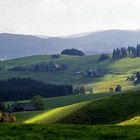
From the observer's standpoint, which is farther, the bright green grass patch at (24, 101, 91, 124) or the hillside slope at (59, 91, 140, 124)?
the bright green grass patch at (24, 101, 91, 124)

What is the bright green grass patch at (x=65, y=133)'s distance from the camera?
26.5 meters

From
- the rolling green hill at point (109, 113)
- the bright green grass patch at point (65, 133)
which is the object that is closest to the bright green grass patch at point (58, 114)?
the rolling green hill at point (109, 113)

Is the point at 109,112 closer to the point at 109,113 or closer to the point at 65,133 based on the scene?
the point at 109,113

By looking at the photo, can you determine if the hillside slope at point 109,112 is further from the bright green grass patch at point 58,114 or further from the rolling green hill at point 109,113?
the bright green grass patch at point 58,114

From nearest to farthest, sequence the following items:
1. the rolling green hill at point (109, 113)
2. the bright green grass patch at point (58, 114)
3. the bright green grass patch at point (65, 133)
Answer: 1. the bright green grass patch at point (65, 133)
2. the rolling green hill at point (109, 113)
3. the bright green grass patch at point (58, 114)

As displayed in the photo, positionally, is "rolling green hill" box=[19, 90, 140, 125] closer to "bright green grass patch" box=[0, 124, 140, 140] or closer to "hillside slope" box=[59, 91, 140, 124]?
"hillside slope" box=[59, 91, 140, 124]

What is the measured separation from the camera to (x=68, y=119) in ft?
229

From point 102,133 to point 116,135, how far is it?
42.4 inches

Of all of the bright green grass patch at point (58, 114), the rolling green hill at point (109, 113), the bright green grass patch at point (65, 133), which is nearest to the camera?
the bright green grass patch at point (65, 133)

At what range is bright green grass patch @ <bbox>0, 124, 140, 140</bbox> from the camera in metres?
26.5

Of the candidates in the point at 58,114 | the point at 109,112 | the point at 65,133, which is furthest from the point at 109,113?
the point at 65,133

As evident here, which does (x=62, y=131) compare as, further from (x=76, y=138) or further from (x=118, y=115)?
(x=118, y=115)

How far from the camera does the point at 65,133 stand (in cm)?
2777

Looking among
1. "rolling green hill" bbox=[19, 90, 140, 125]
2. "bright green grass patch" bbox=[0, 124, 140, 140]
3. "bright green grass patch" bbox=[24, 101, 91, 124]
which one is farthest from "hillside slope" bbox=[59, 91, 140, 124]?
"bright green grass patch" bbox=[0, 124, 140, 140]
